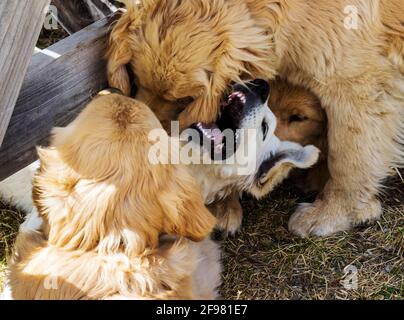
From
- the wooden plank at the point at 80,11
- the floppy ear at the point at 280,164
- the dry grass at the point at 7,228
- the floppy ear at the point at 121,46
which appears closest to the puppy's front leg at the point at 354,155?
the floppy ear at the point at 280,164

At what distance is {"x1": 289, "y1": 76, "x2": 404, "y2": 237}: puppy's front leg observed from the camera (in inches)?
146

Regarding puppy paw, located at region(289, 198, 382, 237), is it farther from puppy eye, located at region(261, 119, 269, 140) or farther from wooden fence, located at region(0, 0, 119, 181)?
wooden fence, located at region(0, 0, 119, 181)

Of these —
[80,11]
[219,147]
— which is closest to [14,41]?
[219,147]

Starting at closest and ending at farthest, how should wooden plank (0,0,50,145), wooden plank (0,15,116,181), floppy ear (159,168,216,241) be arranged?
wooden plank (0,0,50,145) < floppy ear (159,168,216,241) < wooden plank (0,15,116,181)

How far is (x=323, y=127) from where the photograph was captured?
4121 millimetres

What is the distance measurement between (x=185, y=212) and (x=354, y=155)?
4.41 feet

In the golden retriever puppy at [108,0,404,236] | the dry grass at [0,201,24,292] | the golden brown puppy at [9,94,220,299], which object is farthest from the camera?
the dry grass at [0,201,24,292]

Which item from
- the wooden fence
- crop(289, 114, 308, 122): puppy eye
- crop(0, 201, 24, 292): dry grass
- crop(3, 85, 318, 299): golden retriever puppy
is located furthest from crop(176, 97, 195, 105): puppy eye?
crop(0, 201, 24, 292): dry grass

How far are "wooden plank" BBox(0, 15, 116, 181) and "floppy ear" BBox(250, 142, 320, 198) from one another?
1041mm

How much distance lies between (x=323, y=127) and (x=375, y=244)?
0.77 m

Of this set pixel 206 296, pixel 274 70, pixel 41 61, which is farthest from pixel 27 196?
pixel 274 70

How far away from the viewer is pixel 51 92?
330cm

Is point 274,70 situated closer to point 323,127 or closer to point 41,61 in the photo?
point 323,127
